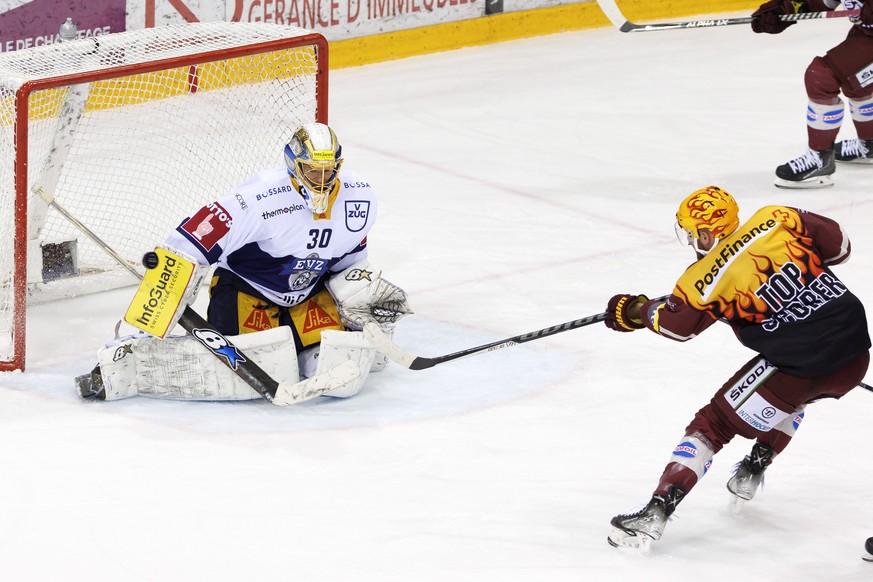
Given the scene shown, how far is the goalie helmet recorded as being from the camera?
3.97m

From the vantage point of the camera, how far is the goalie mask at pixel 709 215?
325 cm

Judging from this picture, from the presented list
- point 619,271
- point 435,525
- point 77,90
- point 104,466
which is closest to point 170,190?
point 77,90

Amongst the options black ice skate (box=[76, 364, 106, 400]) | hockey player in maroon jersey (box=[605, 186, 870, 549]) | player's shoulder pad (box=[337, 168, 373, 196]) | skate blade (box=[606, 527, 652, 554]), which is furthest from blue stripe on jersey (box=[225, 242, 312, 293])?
skate blade (box=[606, 527, 652, 554])

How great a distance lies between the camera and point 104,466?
3.70 meters

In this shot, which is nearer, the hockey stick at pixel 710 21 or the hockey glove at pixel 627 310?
the hockey glove at pixel 627 310

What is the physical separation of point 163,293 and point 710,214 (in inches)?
58.8

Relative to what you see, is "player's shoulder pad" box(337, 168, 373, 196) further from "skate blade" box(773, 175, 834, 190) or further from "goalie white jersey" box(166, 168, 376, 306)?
"skate blade" box(773, 175, 834, 190)

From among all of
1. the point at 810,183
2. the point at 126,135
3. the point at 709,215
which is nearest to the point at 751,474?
the point at 709,215

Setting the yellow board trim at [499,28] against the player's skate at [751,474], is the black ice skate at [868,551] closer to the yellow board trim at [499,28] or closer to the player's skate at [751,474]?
the player's skate at [751,474]

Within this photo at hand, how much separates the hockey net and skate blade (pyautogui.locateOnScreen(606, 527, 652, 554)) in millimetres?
1846

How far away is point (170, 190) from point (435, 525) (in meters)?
2.52

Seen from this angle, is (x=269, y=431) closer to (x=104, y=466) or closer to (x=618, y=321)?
(x=104, y=466)

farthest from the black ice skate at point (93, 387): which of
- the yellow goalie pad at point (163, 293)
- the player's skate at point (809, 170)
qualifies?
the player's skate at point (809, 170)

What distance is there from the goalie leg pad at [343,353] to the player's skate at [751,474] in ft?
3.55
